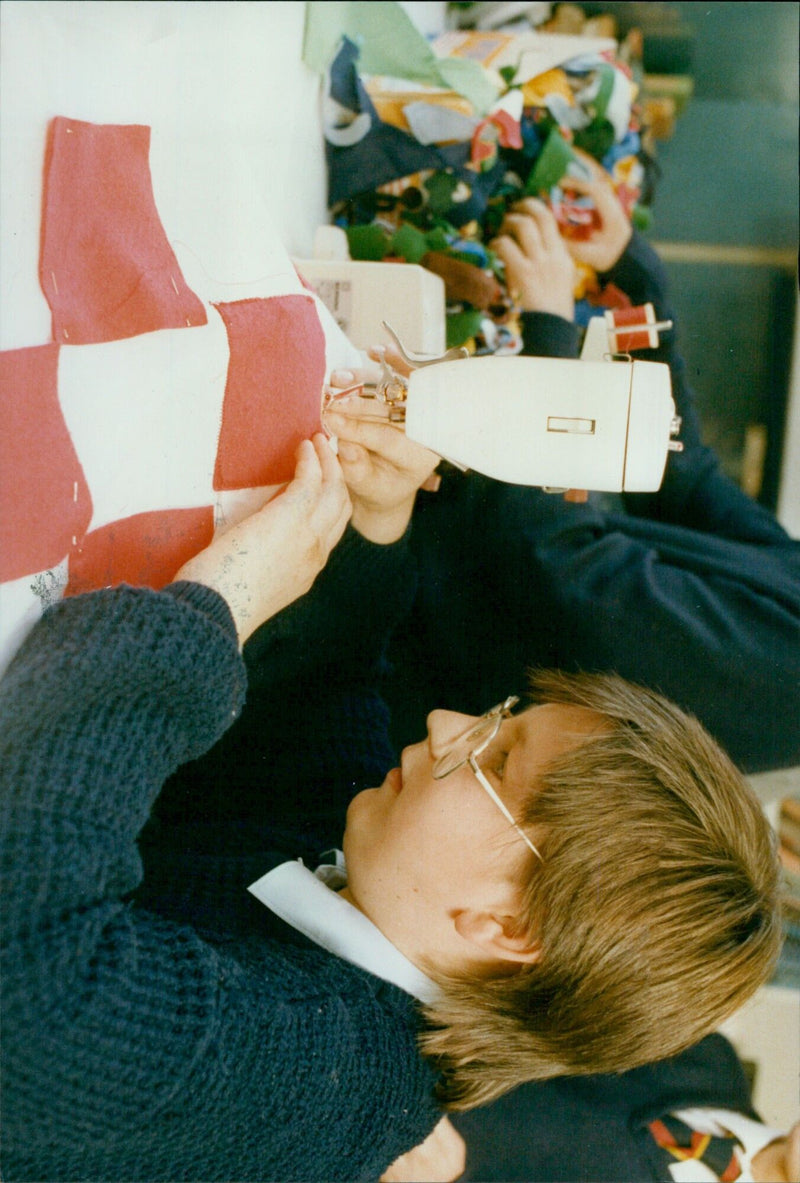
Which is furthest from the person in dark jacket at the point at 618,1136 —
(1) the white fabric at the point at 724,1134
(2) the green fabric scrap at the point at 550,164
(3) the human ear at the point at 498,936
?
(2) the green fabric scrap at the point at 550,164

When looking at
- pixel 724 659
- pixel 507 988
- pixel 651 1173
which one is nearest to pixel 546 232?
pixel 724 659

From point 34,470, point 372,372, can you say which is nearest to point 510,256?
point 372,372

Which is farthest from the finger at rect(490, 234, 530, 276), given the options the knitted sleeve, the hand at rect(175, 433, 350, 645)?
the knitted sleeve

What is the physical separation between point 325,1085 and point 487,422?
422 mm

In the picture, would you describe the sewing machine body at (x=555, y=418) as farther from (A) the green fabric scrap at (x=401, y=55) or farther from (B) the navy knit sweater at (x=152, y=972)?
(A) the green fabric scrap at (x=401, y=55)

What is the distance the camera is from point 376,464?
0.67 metres

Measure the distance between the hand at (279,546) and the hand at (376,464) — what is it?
0.03 metres

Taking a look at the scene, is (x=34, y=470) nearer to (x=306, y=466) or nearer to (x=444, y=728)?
(x=306, y=466)

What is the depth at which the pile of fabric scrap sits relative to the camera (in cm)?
84

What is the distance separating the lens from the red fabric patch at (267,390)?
563mm

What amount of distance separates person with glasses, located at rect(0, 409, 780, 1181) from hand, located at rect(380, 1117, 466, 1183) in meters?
0.10

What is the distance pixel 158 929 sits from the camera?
21.2 inches

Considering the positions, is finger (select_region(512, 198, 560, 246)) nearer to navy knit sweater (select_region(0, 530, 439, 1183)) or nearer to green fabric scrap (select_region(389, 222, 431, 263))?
green fabric scrap (select_region(389, 222, 431, 263))

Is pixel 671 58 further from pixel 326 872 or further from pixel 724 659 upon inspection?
pixel 326 872
